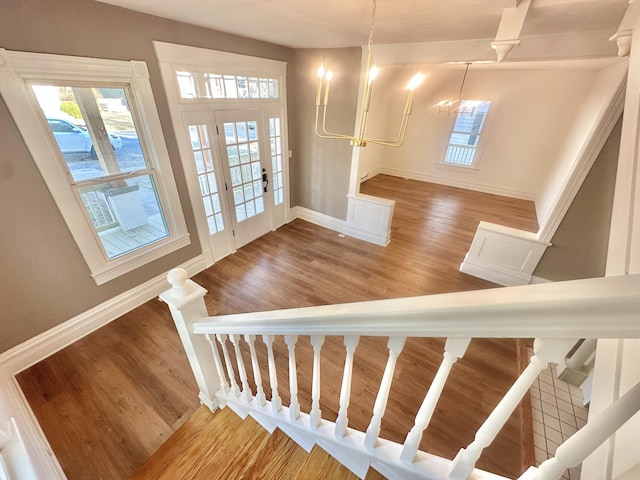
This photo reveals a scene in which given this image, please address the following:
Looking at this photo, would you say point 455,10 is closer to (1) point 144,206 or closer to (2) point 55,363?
(1) point 144,206

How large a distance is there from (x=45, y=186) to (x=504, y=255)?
4.54 m

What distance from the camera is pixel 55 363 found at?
2148 millimetres

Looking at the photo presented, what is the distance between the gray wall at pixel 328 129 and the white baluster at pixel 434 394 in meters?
3.46

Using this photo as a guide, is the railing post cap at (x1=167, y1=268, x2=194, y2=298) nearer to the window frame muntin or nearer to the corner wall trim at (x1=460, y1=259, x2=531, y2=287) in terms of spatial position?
the corner wall trim at (x1=460, y1=259, x2=531, y2=287)

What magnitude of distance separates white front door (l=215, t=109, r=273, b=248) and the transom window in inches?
7.6

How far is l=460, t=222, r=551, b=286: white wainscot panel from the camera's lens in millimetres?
2953

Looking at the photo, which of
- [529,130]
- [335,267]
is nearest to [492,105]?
[529,130]

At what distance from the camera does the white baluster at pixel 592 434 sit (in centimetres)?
39

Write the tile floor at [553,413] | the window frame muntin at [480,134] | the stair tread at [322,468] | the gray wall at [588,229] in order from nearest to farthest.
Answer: the stair tread at [322,468]
the tile floor at [553,413]
the gray wall at [588,229]
the window frame muntin at [480,134]

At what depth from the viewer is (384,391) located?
0.80 m

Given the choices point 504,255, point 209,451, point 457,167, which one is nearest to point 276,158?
point 504,255

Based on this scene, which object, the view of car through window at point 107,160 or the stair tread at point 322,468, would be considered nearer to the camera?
the stair tread at point 322,468

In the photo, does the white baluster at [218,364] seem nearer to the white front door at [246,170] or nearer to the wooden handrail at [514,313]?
the wooden handrail at [514,313]

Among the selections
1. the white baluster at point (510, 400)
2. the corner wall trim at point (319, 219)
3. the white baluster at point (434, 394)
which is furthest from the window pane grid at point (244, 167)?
the white baluster at point (510, 400)
